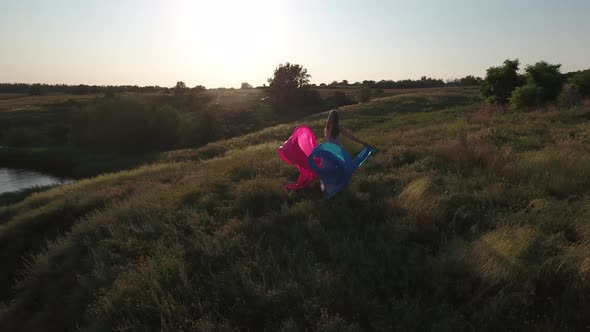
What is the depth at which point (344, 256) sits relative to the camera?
6250 millimetres

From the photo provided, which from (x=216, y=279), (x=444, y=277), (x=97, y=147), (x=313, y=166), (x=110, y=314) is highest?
(x=313, y=166)

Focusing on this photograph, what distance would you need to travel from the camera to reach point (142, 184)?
49.2 ft

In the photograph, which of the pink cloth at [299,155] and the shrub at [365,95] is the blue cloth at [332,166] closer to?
the pink cloth at [299,155]

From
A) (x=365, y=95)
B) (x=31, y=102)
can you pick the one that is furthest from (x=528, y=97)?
(x=31, y=102)

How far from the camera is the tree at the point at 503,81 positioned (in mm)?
30406

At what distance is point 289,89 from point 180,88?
76.3 feet

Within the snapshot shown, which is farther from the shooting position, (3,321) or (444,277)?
(3,321)

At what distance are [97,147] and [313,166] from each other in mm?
37621

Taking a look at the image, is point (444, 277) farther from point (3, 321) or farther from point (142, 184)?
point (142, 184)

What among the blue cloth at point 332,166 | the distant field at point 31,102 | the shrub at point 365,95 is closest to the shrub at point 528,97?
the blue cloth at point 332,166

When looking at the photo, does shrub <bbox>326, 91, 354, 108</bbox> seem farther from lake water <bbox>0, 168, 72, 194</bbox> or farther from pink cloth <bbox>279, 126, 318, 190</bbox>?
pink cloth <bbox>279, 126, 318, 190</bbox>

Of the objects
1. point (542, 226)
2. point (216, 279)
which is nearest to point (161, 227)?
point (216, 279)

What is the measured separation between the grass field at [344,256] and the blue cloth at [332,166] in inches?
13.5

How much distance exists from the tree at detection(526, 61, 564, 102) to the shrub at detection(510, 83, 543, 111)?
82 cm
